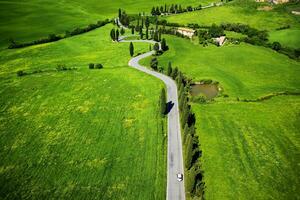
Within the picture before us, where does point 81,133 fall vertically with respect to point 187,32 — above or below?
below

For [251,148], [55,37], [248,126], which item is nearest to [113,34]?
[55,37]

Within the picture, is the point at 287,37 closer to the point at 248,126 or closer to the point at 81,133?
the point at 248,126

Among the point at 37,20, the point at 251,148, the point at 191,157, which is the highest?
the point at 37,20

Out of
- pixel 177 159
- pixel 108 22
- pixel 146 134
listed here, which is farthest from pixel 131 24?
pixel 177 159

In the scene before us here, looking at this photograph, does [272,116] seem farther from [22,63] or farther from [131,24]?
[131,24]

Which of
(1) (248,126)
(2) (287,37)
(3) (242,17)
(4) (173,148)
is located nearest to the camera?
(4) (173,148)

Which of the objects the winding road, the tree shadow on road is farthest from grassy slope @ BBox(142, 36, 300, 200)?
the tree shadow on road
